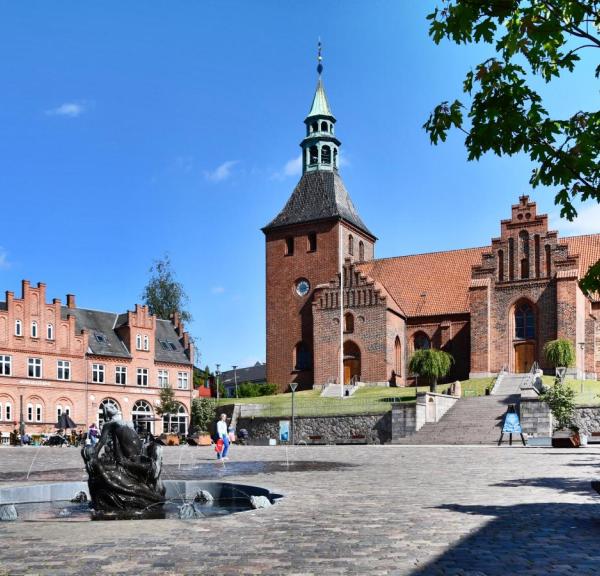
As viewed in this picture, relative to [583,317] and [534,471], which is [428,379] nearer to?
[583,317]

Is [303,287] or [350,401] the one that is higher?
[303,287]

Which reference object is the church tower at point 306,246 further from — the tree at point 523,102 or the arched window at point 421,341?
the tree at point 523,102

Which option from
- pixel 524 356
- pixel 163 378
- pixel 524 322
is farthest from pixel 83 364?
pixel 524 322

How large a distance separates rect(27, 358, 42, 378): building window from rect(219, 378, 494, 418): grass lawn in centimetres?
1348

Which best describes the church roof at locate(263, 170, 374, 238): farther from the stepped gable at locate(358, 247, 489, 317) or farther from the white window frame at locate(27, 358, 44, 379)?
the white window frame at locate(27, 358, 44, 379)

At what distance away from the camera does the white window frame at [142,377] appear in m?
67.7

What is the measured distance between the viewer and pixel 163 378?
69.7 m

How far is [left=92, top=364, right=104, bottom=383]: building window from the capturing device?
211 ft

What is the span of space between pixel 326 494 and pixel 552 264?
47.3 meters

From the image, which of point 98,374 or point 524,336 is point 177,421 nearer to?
point 98,374

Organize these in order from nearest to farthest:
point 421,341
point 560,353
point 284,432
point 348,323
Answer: point 284,432
point 560,353
point 348,323
point 421,341

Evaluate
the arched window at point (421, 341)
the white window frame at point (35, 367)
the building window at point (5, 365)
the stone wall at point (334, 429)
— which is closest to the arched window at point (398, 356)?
the arched window at point (421, 341)

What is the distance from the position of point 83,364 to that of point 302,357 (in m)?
16.9

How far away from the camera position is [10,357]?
58812mm
